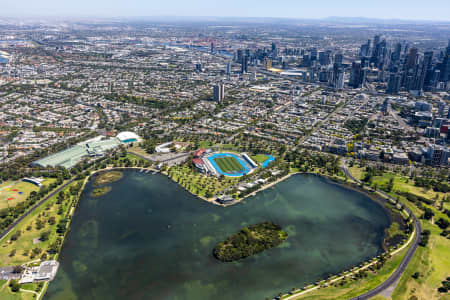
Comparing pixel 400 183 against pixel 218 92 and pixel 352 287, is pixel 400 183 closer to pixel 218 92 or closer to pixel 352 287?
pixel 352 287

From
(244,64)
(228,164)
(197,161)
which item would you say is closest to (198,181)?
(197,161)

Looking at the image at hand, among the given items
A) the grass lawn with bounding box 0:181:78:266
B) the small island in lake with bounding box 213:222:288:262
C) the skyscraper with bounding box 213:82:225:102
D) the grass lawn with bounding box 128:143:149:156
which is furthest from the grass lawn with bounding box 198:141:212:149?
the skyscraper with bounding box 213:82:225:102

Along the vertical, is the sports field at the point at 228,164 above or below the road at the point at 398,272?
above

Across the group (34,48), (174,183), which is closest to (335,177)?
(174,183)

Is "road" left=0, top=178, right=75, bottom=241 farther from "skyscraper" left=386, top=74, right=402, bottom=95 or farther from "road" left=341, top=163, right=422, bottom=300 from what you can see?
"skyscraper" left=386, top=74, right=402, bottom=95

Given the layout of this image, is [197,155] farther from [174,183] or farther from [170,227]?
[170,227]

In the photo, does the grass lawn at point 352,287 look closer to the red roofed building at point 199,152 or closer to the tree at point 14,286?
the tree at point 14,286

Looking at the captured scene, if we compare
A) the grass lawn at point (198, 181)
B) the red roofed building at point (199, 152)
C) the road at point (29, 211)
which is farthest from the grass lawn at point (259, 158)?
the road at point (29, 211)
